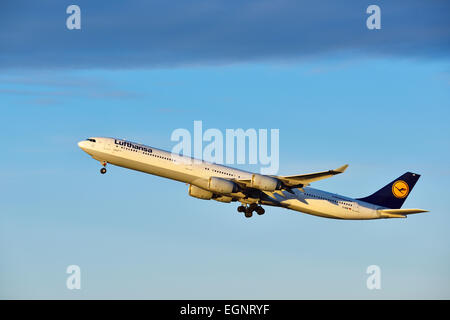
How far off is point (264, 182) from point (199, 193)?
8.63 meters

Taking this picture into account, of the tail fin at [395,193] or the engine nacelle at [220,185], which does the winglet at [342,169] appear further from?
the tail fin at [395,193]

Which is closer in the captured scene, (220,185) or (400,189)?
(220,185)

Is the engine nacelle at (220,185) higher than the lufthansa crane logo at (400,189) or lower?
lower

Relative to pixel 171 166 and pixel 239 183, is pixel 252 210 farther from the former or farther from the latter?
pixel 171 166

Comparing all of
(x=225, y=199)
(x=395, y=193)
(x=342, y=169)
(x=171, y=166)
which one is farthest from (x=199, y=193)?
(x=395, y=193)

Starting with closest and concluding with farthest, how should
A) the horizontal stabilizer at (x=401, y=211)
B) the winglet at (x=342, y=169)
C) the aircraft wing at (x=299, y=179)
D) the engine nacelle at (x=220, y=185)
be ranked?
the winglet at (x=342, y=169) → the aircraft wing at (x=299, y=179) → the engine nacelle at (x=220, y=185) → the horizontal stabilizer at (x=401, y=211)

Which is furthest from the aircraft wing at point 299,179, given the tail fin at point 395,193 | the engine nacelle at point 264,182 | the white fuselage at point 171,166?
the tail fin at point 395,193

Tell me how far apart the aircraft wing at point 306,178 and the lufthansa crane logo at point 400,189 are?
1661cm

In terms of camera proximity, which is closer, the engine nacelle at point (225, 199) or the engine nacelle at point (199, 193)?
the engine nacelle at point (199, 193)

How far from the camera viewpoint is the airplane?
246 ft

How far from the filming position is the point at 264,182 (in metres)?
76.2

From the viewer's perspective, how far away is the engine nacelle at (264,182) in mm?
76250
